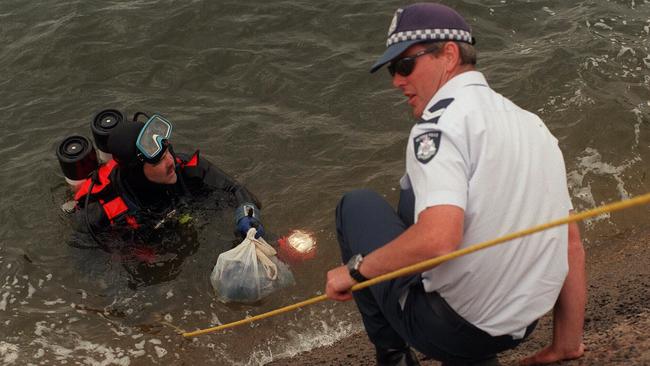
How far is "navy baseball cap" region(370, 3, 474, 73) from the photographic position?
9.46ft

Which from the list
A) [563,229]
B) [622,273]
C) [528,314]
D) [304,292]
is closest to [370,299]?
[528,314]

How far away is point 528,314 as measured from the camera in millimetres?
2771

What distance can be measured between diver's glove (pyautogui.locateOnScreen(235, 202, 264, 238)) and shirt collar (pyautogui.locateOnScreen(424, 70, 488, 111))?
274 cm

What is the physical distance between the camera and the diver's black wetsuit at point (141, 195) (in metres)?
5.50

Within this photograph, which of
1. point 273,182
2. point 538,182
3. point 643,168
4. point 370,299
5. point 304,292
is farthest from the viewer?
point 273,182

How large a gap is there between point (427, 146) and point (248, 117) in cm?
559

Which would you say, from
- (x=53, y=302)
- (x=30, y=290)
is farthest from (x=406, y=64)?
(x=30, y=290)

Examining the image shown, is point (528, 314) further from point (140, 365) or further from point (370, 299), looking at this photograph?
point (140, 365)

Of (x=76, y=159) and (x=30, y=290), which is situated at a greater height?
(x=76, y=159)

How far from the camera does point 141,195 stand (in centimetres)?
567

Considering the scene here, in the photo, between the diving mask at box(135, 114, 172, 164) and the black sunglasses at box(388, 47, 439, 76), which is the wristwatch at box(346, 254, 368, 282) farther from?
the diving mask at box(135, 114, 172, 164)

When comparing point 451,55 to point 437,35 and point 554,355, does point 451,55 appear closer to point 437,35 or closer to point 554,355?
point 437,35

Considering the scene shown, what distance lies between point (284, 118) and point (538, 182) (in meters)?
5.50

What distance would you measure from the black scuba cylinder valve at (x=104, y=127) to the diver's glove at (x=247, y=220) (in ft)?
4.61
